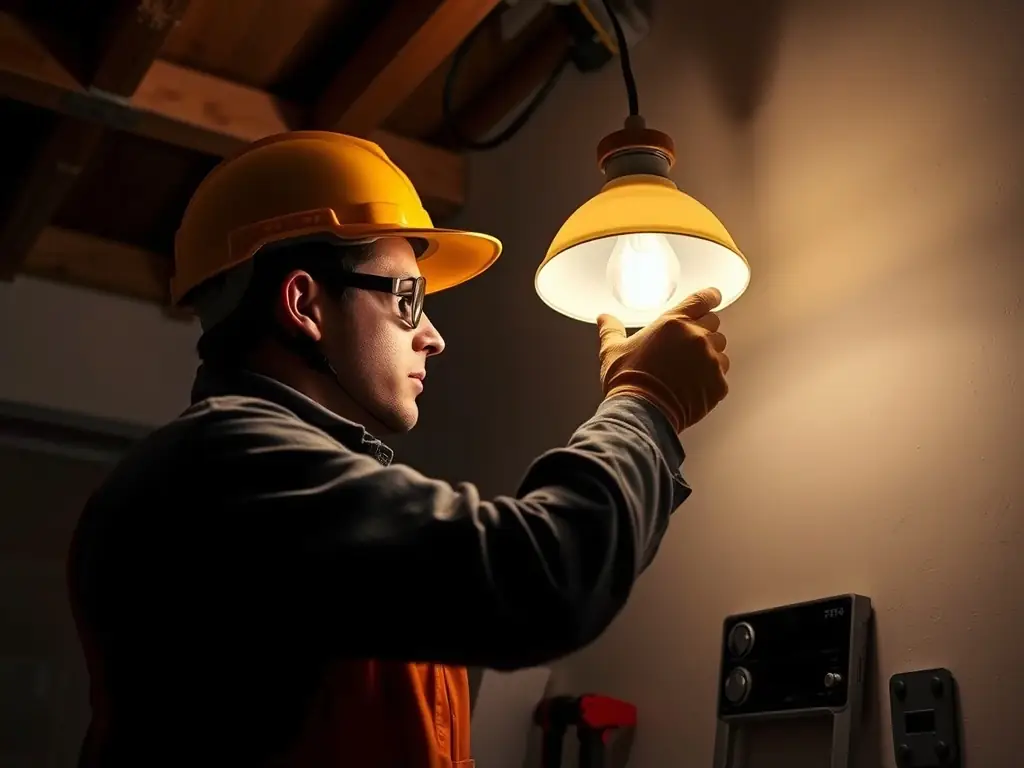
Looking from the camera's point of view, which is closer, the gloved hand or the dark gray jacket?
the dark gray jacket

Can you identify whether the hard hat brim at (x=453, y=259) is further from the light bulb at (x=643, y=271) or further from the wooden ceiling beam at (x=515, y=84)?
the wooden ceiling beam at (x=515, y=84)

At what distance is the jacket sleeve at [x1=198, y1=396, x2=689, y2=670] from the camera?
2.78ft

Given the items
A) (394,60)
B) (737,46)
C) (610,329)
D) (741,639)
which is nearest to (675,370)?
(610,329)

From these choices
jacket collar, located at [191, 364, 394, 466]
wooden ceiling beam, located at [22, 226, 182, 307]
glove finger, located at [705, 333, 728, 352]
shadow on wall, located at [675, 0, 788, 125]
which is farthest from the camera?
wooden ceiling beam, located at [22, 226, 182, 307]

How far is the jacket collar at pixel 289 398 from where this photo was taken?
1.05m

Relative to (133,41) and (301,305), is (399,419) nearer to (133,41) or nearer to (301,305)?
(301,305)

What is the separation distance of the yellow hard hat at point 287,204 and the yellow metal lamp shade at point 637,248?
0.75ft

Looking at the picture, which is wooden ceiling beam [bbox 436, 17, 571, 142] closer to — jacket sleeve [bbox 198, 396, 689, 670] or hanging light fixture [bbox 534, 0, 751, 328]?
hanging light fixture [bbox 534, 0, 751, 328]

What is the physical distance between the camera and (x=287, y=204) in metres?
1.22

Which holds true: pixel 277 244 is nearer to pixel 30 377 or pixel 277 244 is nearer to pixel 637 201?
pixel 637 201

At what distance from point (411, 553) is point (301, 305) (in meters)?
0.40

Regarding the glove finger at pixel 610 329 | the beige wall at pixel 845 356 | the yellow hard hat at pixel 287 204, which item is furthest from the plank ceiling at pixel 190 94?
the glove finger at pixel 610 329

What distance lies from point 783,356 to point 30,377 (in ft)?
6.34

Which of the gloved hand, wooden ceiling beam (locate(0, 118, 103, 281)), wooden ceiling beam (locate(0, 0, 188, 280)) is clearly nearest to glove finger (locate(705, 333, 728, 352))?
the gloved hand
